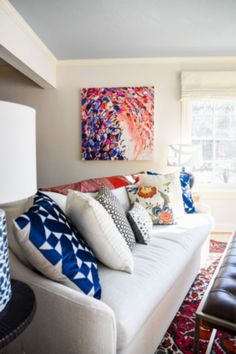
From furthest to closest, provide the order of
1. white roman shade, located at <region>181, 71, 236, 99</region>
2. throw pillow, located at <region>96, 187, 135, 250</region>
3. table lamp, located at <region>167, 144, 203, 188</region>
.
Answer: white roman shade, located at <region>181, 71, 236, 99</region>
table lamp, located at <region>167, 144, 203, 188</region>
throw pillow, located at <region>96, 187, 135, 250</region>

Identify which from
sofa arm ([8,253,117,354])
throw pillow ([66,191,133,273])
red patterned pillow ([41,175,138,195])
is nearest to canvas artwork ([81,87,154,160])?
red patterned pillow ([41,175,138,195])

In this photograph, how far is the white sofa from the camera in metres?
1.00

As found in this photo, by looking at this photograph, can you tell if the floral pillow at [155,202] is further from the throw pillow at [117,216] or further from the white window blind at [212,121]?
the white window blind at [212,121]

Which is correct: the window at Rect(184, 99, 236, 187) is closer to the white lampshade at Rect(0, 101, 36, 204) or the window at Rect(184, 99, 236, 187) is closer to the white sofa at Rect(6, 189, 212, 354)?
the white sofa at Rect(6, 189, 212, 354)

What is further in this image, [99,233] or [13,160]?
[99,233]

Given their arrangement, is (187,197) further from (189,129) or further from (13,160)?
(13,160)

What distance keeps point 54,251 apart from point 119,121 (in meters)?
3.07

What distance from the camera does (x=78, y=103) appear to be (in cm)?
405

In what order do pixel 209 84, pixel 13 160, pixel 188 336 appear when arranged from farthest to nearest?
pixel 209 84 → pixel 188 336 → pixel 13 160

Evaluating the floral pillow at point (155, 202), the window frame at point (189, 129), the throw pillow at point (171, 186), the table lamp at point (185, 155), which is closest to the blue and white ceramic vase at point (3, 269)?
the floral pillow at point (155, 202)

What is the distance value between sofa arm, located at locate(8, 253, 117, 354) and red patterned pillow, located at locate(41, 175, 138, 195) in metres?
1.08

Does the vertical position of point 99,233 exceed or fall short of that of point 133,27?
it falls short

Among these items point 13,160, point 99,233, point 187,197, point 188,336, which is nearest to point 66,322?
point 99,233

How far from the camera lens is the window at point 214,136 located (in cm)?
391
